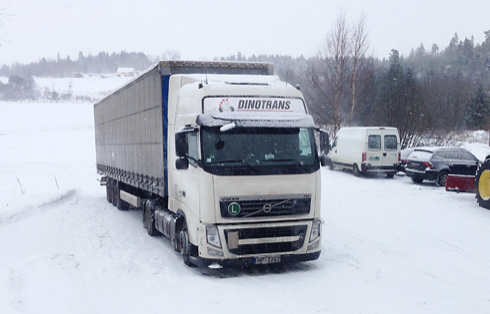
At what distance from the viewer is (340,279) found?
7598mm

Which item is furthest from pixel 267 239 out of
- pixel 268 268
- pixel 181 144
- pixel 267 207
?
pixel 181 144

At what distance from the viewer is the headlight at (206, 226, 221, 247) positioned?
7.63m

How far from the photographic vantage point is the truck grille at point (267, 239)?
7.70 metres

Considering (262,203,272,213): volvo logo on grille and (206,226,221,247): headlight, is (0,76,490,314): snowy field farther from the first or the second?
(262,203,272,213): volvo logo on grille

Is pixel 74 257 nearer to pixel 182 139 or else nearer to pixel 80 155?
pixel 182 139

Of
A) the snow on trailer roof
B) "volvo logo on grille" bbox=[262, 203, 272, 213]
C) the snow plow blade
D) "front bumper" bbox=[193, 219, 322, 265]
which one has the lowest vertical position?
the snow plow blade

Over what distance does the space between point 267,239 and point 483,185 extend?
965 cm

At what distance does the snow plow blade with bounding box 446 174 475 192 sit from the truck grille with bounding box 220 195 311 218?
1006 centimetres

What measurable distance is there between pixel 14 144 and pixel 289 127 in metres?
46.1

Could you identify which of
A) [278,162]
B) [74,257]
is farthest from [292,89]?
[74,257]

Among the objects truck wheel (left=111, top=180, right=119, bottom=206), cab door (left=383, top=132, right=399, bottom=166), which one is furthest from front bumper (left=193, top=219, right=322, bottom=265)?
cab door (left=383, top=132, right=399, bottom=166)

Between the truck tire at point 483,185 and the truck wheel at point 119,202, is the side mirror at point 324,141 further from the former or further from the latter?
the truck wheel at point 119,202

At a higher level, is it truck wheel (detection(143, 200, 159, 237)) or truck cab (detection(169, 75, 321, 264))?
truck cab (detection(169, 75, 321, 264))

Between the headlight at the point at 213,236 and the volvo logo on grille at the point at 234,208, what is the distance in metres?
0.37
